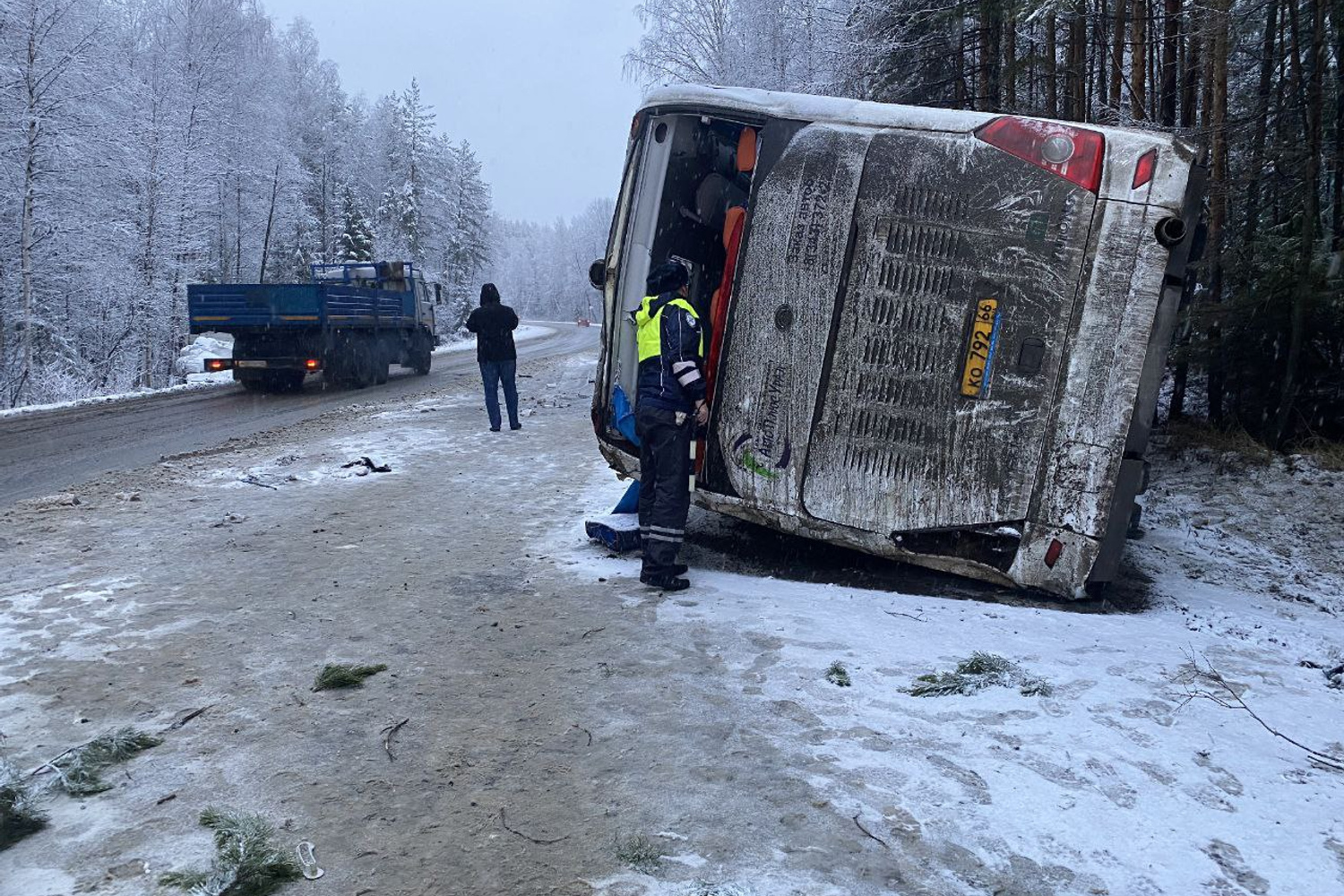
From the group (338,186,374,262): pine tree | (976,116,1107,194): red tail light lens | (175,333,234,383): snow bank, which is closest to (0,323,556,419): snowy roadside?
(175,333,234,383): snow bank

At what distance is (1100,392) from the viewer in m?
4.36

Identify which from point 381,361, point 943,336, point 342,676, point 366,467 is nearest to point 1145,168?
point 943,336

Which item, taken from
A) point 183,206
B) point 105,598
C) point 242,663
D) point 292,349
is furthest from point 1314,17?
point 183,206

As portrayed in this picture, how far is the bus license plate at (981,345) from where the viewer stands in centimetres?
453

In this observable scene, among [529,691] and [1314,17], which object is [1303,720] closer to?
[529,691]

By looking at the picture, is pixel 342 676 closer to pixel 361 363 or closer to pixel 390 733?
pixel 390 733

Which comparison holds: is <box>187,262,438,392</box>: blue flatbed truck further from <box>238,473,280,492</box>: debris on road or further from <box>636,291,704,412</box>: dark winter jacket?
<box>636,291,704,412</box>: dark winter jacket

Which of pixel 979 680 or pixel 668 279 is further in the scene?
pixel 668 279

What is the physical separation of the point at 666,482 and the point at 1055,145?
2.70 m

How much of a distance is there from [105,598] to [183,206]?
82.6ft

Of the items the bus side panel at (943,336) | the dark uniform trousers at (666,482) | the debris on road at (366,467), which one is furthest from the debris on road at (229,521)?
the bus side panel at (943,336)

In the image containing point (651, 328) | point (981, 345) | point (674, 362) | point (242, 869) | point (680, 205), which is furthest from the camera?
point (680, 205)

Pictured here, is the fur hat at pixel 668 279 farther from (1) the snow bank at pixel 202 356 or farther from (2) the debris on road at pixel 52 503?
(1) the snow bank at pixel 202 356

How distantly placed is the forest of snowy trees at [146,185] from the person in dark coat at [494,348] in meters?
12.1
